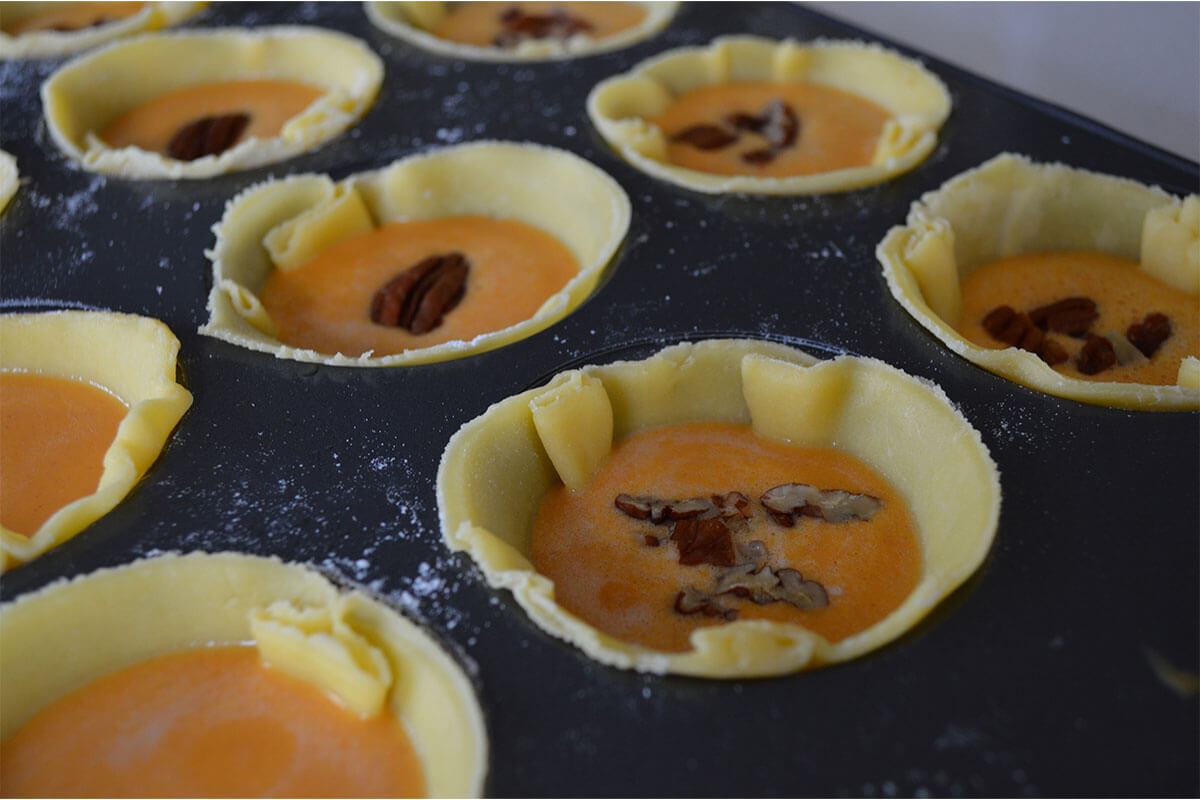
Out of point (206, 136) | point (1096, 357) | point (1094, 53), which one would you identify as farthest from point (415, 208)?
point (1094, 53)

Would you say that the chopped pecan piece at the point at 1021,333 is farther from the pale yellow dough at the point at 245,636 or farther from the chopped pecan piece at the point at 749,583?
the pale yellow dough at the point at 245,636

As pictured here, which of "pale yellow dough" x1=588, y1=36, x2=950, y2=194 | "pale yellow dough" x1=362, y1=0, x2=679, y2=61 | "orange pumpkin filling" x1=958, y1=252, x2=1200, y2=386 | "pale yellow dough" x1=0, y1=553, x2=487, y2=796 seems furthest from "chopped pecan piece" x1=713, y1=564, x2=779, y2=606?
"pale yellow dough" x1=362, y1=0, x2=679, y2=61

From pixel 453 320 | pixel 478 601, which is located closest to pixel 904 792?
pixel 478 601

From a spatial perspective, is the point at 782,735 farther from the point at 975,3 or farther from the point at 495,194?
the point at 975,3

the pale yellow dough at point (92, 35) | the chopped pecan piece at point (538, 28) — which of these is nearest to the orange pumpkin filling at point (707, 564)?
the chopped pecan piece at point (538, 28)

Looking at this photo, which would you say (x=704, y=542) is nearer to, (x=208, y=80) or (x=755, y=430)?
(x=755, y=430)

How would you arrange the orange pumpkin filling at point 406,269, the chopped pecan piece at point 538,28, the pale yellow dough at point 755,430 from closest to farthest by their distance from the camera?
the pale yellow dough at point 755,430
the orange pumpkin filling at point 406,269
the chopped pecan piece at point 538,28

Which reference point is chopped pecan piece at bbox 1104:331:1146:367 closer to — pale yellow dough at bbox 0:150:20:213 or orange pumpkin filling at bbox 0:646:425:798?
orange pumpkin filling at bbox 0:646:425:798
